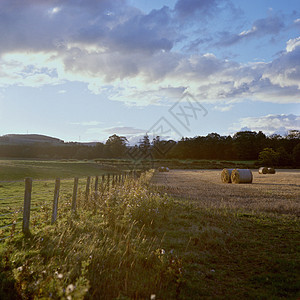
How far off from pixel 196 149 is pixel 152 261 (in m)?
98.1

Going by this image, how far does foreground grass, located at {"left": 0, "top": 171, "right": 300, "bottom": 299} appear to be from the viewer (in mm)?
4484

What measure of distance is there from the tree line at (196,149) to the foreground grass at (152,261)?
73172 mm

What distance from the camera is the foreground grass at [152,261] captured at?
14.7 ft

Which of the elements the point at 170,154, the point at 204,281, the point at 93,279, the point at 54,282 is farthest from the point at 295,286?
the point at 170,154

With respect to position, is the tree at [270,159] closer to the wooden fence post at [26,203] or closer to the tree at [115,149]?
the tree at [115,149]

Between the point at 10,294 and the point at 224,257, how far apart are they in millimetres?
4122

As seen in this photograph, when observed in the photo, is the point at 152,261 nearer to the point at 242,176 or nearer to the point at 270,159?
the point at 242,176

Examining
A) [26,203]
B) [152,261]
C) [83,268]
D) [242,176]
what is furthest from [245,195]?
[83,268]

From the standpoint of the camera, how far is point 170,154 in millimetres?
100562

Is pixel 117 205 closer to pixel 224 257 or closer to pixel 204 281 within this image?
pixel 224 257

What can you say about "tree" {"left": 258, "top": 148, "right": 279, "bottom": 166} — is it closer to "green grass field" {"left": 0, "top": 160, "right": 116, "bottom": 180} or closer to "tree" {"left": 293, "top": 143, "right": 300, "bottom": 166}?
"tree" {"left": 293, "top": 143, "right": 300, "bottom": 166}

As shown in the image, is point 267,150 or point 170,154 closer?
point 267,150

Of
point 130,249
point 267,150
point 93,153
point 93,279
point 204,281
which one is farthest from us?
point 93,153

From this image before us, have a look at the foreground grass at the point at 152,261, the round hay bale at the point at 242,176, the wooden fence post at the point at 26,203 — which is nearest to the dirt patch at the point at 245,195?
the foreground grass at the point at 152,261
